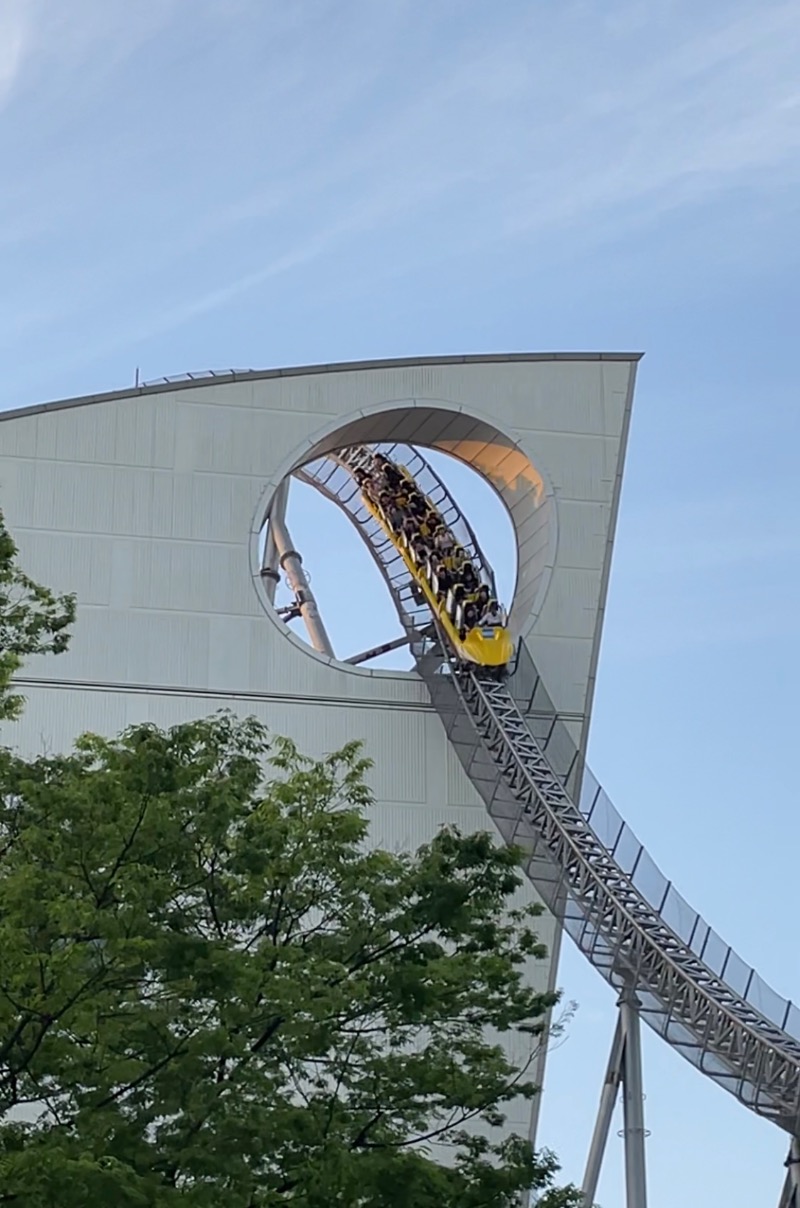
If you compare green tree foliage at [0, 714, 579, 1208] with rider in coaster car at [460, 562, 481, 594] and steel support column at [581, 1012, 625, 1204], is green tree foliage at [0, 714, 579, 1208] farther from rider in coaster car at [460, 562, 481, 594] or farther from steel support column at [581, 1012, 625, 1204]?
rider in coaster car at [460, 562, 481, 594]

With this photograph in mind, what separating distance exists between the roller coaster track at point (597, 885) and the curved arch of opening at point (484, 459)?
96cm

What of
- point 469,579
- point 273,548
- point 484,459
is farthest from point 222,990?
point 273,548

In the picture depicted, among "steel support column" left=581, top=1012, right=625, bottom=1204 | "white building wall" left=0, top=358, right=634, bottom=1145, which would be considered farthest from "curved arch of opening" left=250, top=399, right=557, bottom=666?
"steel support column" left=581, top=1012, right=625, bottom=1204

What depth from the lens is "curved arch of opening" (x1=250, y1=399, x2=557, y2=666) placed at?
1336 inches

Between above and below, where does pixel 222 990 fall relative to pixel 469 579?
below

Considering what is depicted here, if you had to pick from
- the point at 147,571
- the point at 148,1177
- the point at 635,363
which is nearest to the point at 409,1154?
the point at 148,1177

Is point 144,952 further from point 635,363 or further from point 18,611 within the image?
point 635,363

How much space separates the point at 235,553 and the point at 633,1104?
437 inches

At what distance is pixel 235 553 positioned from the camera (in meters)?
33.0

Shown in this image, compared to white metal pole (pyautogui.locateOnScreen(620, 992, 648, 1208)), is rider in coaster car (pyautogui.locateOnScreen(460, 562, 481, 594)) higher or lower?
higher

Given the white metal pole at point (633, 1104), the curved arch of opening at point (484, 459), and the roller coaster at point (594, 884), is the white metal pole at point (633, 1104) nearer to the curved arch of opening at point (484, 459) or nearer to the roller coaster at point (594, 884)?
the roller coaster at point (594, 884)

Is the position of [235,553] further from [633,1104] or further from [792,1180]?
[792,1180]

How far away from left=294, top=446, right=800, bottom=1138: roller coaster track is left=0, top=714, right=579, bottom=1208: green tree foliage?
7.20 meters

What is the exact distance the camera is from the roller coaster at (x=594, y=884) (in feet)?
84.0
